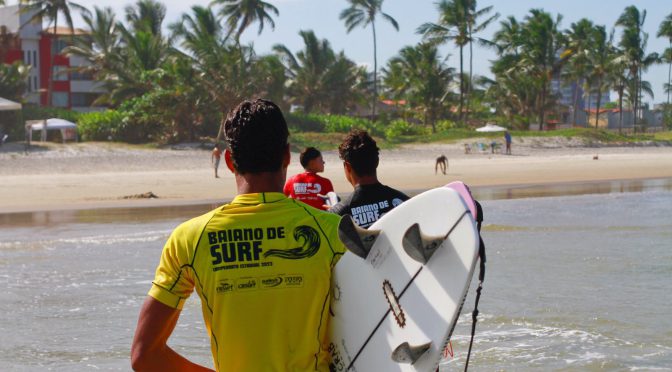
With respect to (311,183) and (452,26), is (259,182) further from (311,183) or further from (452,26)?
(452,26)

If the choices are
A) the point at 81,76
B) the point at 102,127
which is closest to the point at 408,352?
the point at 102,127

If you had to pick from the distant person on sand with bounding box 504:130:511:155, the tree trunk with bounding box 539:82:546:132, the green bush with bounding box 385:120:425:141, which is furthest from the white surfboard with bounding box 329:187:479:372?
the tree trunk with bounding box 539:82:546:132

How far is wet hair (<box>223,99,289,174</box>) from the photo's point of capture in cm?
262

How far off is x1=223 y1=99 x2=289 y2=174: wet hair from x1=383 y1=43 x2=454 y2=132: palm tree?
2077 inches

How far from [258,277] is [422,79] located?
5835 centimetres

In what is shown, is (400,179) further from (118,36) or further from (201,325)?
(118,36)

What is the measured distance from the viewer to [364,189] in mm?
4703

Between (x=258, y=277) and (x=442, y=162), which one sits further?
(x=442, y=162)

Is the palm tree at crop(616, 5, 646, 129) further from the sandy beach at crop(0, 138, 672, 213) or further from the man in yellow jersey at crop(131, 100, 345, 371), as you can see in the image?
the man in yellow jersey at crop(131, 100, 345, 371)

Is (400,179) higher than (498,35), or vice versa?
(498,35)

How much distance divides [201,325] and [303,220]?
627 centimetres

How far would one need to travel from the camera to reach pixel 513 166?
36.8 m

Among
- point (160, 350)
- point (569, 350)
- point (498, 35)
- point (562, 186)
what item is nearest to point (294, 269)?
point (160, 350)

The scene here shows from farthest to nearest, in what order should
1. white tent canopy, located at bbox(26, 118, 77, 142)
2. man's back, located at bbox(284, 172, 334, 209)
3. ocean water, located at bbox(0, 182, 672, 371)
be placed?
white tent canopy, located at bbox(26, 118, 77, 142) → man's back, located at bbox(284, 172, 334, 209) → ocean water, located at bbox(0, 182, 672, 371)
